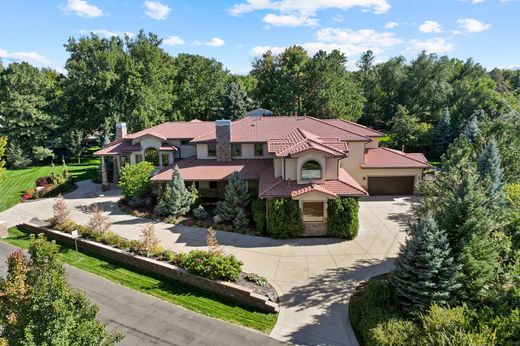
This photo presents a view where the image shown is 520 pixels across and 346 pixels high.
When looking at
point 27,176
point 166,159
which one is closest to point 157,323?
point 166,159

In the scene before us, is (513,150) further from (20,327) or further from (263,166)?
(20,327)

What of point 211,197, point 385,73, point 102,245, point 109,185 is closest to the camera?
point 102,245

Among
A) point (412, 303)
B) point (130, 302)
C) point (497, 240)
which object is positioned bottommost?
point (130, 302)

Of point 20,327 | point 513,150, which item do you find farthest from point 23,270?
point 513,150

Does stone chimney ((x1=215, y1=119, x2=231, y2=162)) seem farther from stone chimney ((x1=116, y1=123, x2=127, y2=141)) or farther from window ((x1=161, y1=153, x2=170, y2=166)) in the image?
stone chimney ((x1=116, y1=123, x2=127, y2=141))

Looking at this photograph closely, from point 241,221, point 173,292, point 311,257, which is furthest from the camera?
point 241,221

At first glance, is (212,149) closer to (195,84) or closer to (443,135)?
(195,84)

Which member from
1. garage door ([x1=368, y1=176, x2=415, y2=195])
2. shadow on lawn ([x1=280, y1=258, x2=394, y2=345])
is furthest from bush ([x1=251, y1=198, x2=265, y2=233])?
garage door ([x1=368, y1=176, x2=415, y2=195])

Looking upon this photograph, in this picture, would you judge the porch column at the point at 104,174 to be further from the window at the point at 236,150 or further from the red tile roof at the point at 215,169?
the window at the point at 236,150
